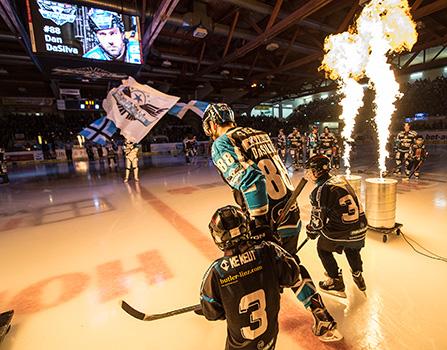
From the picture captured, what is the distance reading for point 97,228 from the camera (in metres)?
4.93

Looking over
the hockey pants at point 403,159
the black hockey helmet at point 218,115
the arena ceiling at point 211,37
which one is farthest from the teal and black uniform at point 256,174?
the hockey pants at point 403,159

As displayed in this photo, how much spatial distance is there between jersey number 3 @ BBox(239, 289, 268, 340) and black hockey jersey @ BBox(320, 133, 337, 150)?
10.3 m

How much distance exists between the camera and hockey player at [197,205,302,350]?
1.36 m

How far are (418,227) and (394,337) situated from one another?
303 cm

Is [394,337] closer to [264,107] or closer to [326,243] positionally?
[326,243]

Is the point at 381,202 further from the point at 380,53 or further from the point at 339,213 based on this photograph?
the point at 380,53

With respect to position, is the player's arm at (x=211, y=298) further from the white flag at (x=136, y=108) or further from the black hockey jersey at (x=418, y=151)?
the black hockey jersey at (x=418, y=151)

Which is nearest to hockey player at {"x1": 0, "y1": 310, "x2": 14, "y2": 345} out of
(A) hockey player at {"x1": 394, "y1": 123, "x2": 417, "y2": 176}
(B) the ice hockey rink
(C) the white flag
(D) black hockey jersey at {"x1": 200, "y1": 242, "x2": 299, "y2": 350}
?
(B) the ice hockey rink

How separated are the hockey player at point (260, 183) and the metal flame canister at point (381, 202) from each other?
246cm

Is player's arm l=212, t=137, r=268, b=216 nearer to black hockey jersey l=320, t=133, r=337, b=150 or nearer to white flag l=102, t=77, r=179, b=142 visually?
white flag l=102, t=77, r=179, b=142

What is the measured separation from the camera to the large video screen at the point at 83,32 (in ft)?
22.4

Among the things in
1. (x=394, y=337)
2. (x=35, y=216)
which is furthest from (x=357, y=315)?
(x=35, y=216)

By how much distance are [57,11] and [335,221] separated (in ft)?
29.1

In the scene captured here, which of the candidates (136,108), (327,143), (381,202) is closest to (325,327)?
(381,202)
